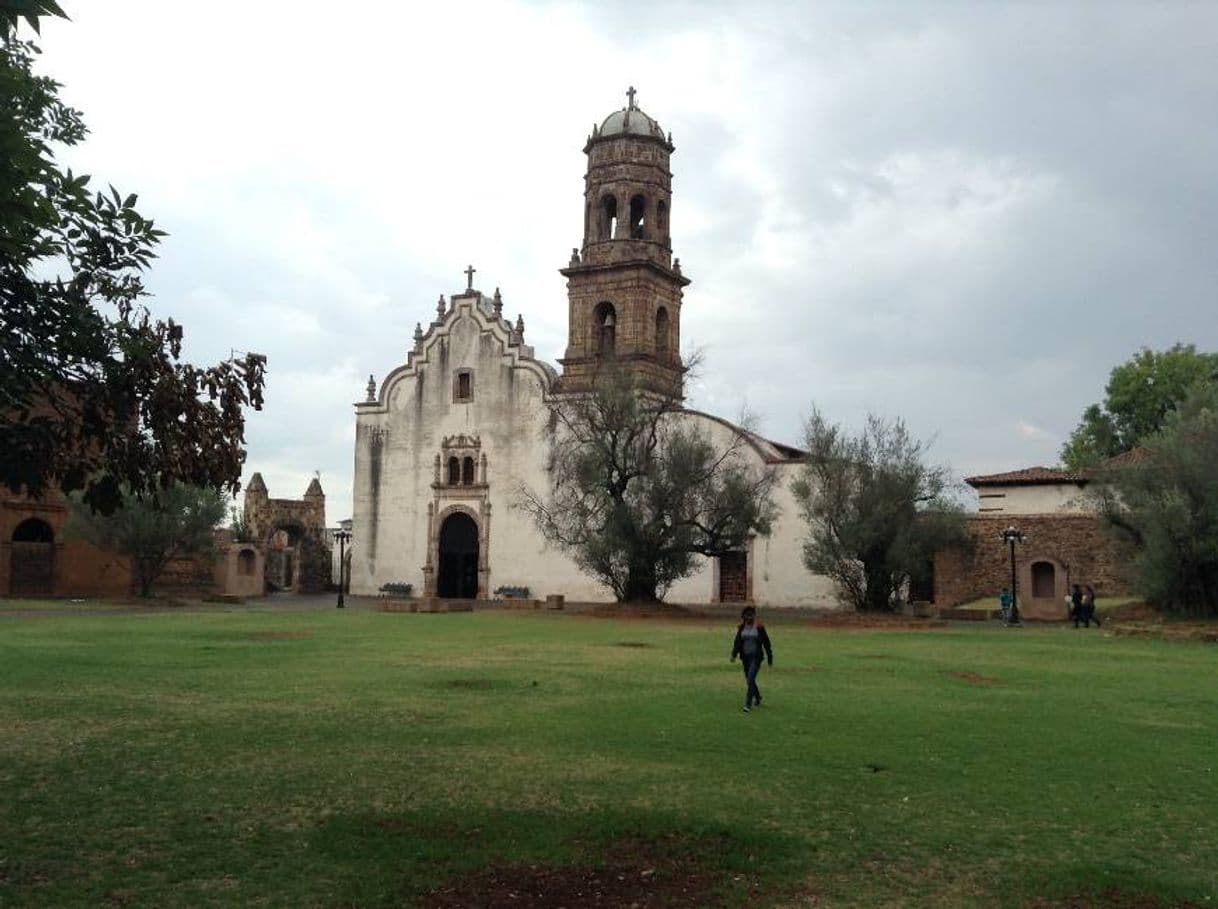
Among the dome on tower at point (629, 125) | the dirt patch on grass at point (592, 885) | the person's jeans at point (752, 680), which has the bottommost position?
the dirt patch on grass at point (592, 885)

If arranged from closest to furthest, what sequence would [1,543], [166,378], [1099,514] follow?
[166,378] → [1099,514] → [1,543]

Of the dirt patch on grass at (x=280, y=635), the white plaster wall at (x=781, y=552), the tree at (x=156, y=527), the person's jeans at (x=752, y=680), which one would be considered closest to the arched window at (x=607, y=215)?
the white plaster wall at (x=781, y=552)

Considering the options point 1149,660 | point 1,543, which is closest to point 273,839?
point 1149,660

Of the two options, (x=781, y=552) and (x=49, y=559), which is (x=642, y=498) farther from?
(x=49, y=559)

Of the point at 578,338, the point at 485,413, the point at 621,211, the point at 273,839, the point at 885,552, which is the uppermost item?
the point at 621,211

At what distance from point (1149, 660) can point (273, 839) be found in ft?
57.9

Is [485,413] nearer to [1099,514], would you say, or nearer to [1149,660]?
[1099,514]

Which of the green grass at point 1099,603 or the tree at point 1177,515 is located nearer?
the tree at point 1177,515

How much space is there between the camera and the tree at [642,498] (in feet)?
118

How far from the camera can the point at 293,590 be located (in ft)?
179

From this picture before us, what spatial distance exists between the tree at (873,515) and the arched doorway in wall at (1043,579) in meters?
5.35

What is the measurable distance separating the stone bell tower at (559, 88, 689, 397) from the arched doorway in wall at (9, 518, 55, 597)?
21119mm

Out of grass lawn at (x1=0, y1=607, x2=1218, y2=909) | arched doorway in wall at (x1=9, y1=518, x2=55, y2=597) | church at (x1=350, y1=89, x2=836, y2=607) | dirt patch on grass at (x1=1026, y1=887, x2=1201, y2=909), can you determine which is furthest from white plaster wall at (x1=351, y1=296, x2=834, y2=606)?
dirt patch on grass at (x1=1026, y1=887, x2=1201, y2=909)

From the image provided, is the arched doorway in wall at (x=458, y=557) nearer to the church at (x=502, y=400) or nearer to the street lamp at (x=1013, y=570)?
the church at (x=502, y=400)
